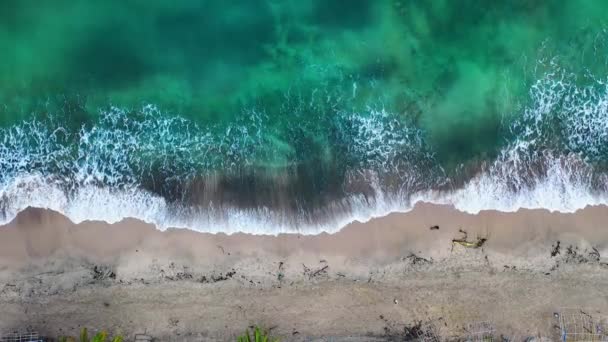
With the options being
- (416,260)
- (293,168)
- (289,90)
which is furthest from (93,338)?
(416,260)

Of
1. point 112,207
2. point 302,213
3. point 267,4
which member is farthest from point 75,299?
point 267,4

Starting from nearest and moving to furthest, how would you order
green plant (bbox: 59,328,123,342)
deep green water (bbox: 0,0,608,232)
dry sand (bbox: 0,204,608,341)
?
green plant (bbox: 59,328,123,342) → dry sand (bbox: 0,204,608,341) → deep green water (bbox: 0,0,608,232)

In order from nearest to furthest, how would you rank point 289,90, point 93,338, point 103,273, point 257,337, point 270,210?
1. point 257,337
2. point 93,338
3. point 103,273
4. point 270,210
5. point 289,90

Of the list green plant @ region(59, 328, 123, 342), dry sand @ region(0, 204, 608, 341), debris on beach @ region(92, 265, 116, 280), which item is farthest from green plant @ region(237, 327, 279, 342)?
debris on beach @ region(92, 265, 116, 280)

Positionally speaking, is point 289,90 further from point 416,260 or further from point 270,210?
point 416,260

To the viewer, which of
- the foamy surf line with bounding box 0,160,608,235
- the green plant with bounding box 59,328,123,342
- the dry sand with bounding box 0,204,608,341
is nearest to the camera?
the green plant with bounding box 59,328,123,342

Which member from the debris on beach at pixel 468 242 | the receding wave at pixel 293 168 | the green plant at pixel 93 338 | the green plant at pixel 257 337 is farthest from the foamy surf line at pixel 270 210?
the green plant at pixel 93 338

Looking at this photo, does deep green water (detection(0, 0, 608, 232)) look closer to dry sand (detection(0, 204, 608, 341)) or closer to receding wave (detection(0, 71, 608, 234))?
receding wave (detection(0, 71, 608, 234))

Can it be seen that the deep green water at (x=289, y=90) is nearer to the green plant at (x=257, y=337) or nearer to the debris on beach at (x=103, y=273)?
the debris on beach at (x=103, y=273)
